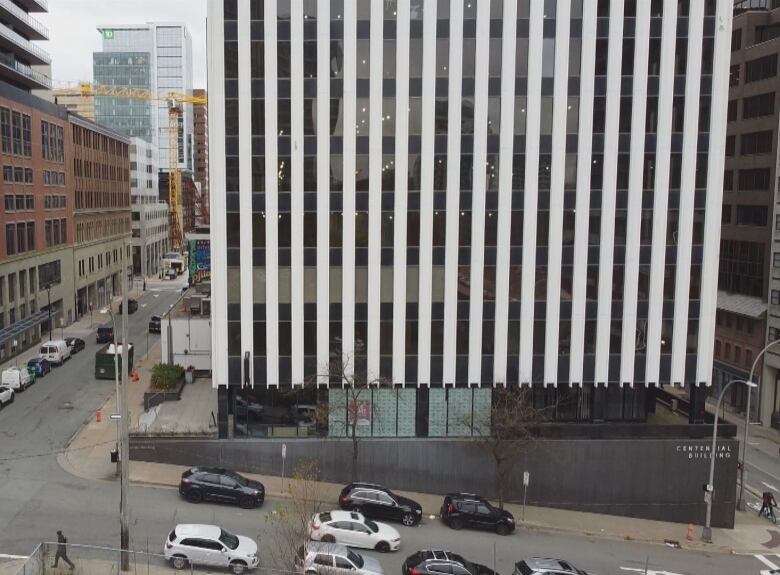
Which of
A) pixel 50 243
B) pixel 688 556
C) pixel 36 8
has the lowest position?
pixel 688 556

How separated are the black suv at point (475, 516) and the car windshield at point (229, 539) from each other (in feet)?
34.3

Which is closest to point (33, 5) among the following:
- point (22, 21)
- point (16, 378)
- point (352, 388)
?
point (22, 21)

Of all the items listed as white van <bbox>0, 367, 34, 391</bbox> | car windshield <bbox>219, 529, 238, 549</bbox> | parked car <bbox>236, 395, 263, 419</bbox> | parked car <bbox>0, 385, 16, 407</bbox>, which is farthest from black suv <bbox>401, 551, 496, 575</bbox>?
white van <bbox>0, 367, 34, 391</bbox>

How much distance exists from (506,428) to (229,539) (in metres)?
14.6

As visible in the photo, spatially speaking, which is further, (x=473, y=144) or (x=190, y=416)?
(x=190, y=416)

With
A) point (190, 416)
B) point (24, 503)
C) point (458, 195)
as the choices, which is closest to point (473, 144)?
point (458, 195)

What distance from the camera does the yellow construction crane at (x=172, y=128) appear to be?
153 metres

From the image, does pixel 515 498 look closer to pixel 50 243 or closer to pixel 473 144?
pixel 473 144

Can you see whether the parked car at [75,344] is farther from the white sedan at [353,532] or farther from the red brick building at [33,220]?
the white sedan at [353,532]

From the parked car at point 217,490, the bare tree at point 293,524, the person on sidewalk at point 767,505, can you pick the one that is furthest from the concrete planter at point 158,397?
the person on sidewalk at point 767,505

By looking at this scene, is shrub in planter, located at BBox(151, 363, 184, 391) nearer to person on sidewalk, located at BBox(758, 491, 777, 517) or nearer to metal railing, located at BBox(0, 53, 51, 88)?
person on sidewalk, located at BBox(758, 491, 777, 517)

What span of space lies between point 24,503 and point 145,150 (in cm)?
11022

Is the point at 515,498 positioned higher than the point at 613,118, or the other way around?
the point at 613,118

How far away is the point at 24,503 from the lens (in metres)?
31.2
